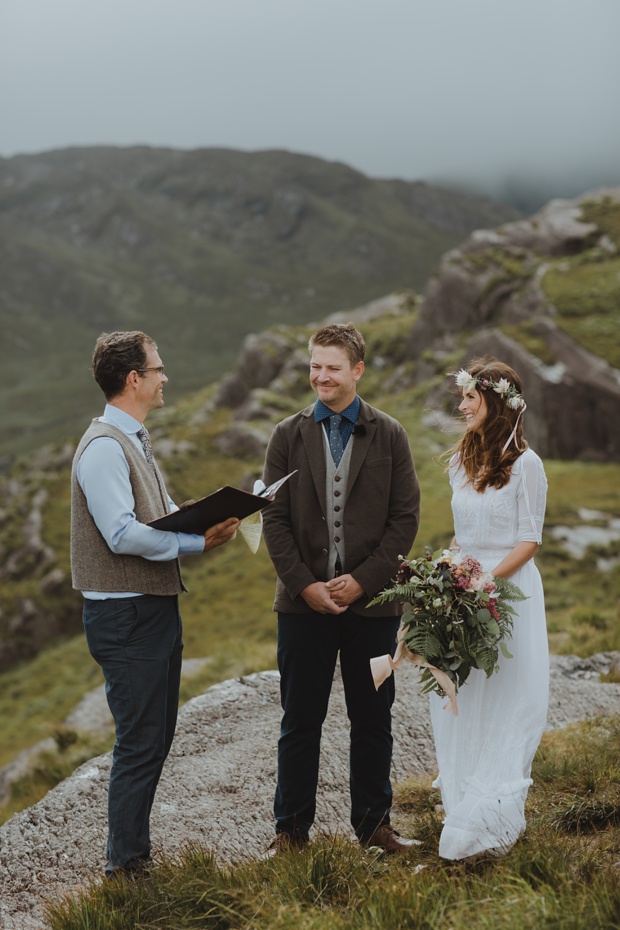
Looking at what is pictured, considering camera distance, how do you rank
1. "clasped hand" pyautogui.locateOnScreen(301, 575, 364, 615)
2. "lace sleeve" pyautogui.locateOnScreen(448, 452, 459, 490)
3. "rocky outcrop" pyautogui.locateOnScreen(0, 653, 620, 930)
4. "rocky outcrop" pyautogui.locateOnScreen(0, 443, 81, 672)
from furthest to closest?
"rocky outcrop" pyautogui.locateOnScreen(0, 443, 81, 672) → "rocky outcrop" pyautogui.locateOnScreen(0, 653, 620, 930) → "lace sleeve" pyautogui.locateOnScreen(448, 452, 459, 490) → "clasped hand" pyautogui.locateOnScreen(301, 575, 364, 615)

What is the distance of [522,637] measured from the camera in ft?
16.6

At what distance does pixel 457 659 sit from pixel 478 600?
36cm

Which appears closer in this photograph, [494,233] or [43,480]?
[43,480]

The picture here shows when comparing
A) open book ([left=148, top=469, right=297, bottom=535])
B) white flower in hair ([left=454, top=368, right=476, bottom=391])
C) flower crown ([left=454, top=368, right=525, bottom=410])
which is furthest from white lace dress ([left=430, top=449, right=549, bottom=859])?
open book ([left=148, top=469, right=297, bottom=535])

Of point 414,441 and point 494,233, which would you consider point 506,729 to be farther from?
point 494,233

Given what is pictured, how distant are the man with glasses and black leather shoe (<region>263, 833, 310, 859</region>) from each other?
78 centimetres

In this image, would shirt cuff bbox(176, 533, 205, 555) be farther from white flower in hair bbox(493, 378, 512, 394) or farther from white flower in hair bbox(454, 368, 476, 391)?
white flower in hair bbox(493, 378, 512, 394)

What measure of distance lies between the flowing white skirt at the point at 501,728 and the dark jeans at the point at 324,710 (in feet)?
1.47

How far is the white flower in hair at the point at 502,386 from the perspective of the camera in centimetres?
518

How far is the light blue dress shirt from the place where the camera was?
15.3 feet

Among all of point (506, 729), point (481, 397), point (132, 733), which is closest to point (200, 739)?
point (132, 733)

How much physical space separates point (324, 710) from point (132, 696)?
51.6 inches

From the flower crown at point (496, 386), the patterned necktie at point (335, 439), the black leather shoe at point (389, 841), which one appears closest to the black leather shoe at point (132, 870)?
the black leather shoe at point (389, 841)

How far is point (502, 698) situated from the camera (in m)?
5.06
